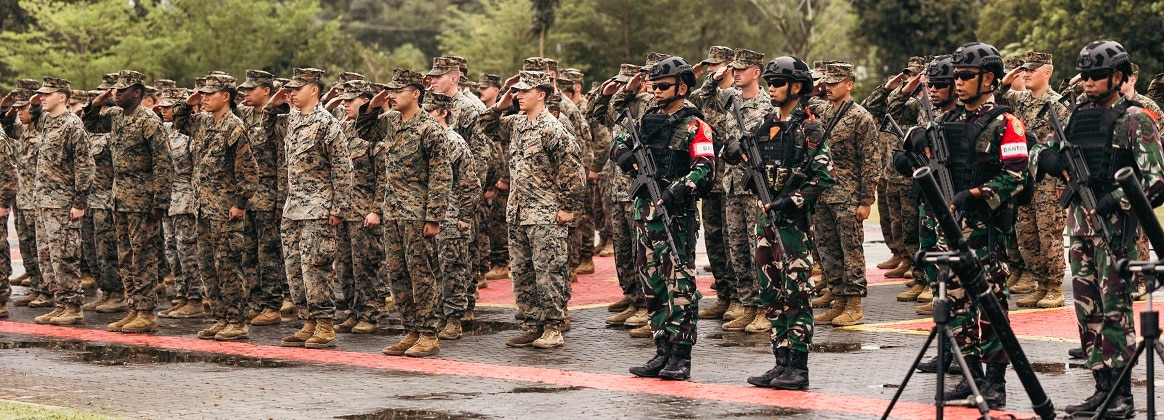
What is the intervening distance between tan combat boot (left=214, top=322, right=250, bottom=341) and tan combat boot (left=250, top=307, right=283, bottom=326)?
939 millimetres

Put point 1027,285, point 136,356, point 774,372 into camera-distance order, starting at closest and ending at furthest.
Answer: point 774,372 → point 136,356 → point 1027,285

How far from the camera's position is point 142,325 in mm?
14133

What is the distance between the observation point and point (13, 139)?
1727 cm

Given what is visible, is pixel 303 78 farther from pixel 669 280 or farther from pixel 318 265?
pixel 669 280

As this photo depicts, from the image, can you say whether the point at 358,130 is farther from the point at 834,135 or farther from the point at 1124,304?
the point at 1124,304

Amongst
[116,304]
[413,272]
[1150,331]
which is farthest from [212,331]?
[1150,331]

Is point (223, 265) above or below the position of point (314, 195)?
below

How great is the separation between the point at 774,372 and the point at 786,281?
0.63m

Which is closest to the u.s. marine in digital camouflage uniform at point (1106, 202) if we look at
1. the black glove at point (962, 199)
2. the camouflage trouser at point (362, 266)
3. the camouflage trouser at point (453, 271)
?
the black glove at point (962, 199)

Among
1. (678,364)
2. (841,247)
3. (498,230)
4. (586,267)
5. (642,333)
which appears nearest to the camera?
(678,364)

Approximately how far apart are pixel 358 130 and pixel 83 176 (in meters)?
3.45

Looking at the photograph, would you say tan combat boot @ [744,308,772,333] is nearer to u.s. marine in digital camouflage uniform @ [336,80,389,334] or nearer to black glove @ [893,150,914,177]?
u.s. marine in digital camouflage uniform @ [336,80,389,334]

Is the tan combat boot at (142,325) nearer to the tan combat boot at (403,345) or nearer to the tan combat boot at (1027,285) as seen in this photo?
the tan combat boot at (403,345)

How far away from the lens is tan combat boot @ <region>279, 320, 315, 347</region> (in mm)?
13177
